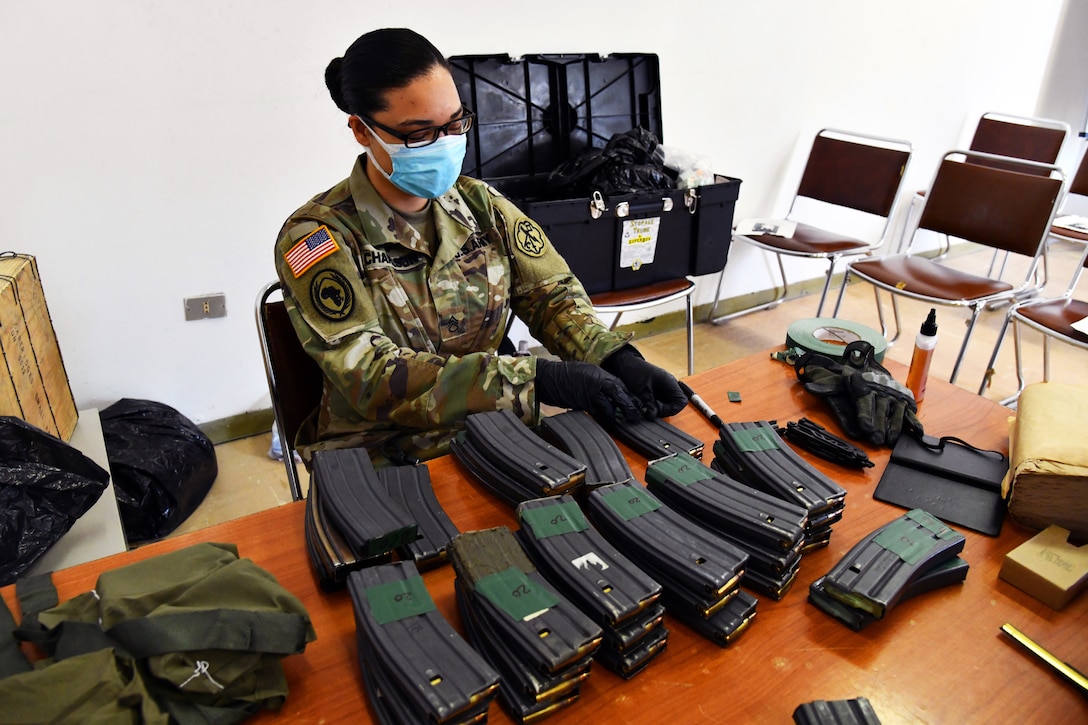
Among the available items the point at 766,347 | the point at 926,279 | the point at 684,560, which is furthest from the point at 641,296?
the point at 684,560

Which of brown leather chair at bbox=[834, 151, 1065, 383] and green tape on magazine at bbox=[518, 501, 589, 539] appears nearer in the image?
green tape on magazine at bbox=[518, 501, 589, 539]

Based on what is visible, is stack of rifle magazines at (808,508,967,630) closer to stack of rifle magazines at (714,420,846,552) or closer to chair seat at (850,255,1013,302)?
stack of rifle magazines at (714,420,846,552)

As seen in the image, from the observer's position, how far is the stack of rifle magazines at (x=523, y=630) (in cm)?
81

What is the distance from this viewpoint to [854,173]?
366cm

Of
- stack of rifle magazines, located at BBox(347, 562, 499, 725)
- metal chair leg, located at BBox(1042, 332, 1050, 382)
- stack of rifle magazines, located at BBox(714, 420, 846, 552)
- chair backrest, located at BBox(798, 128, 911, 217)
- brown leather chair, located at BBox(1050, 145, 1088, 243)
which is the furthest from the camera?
brown leather chair, located at BBox(1050, 145, 1088, 243)

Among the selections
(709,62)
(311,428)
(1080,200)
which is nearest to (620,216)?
(709,62)

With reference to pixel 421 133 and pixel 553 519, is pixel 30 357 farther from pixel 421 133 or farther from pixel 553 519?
pixel 553 519

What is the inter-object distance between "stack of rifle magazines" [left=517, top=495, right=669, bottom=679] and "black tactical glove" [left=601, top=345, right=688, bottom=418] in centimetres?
43

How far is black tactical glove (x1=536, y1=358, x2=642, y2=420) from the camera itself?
4.48 feet

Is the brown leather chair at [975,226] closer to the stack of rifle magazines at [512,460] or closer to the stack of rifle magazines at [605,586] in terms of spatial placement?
the stack of rifle magazines at [512,460]

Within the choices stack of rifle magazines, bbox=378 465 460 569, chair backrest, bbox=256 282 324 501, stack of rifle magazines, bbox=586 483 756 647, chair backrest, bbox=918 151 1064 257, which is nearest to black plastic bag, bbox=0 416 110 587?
chair backrest, bbox=256 282 324 501

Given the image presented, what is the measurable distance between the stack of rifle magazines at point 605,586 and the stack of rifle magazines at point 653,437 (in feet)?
1.06

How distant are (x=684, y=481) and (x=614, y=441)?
0.23 meters

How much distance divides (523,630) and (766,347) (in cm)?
315
